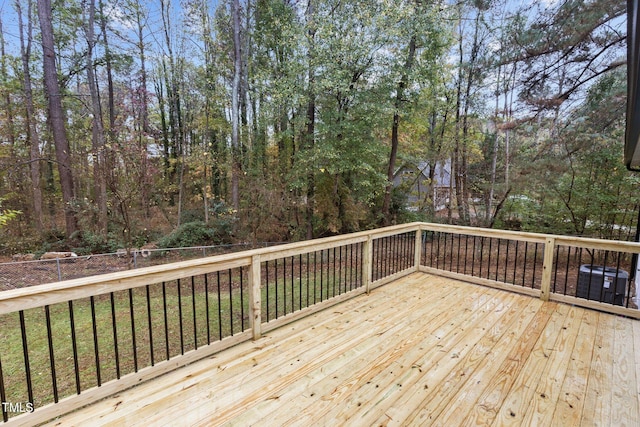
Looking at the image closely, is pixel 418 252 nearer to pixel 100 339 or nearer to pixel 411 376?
pixel 411 376

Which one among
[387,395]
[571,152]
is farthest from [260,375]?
[571,152]

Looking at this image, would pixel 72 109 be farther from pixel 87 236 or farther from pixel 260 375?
pixel 260 375

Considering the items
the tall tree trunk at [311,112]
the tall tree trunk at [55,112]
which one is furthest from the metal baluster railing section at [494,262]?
the tall tree trunk at [55,112]

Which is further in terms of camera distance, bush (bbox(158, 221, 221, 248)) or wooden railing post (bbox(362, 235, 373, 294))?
bush (bbox(158, 221, 221, 248))

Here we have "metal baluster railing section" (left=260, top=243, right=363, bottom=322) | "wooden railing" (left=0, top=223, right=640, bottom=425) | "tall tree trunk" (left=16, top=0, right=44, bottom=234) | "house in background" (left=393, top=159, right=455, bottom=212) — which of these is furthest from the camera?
"house in background" (left=393, top=159, right=455, bottom=212)

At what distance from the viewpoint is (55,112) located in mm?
8102

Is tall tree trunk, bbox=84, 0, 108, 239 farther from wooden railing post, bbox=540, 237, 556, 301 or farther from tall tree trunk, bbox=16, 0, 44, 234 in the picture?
wooden railing post, bbox=540, 237, 556, 301

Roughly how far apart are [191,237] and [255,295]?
283 inches

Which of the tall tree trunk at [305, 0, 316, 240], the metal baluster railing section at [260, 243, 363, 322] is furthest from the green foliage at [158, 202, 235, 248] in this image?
the tall tree trunk at [305, 0, 316, 240]

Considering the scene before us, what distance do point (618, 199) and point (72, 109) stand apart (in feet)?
52.8

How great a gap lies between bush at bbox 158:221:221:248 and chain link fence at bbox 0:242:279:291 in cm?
55

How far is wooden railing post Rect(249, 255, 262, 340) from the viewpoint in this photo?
8.32 feet

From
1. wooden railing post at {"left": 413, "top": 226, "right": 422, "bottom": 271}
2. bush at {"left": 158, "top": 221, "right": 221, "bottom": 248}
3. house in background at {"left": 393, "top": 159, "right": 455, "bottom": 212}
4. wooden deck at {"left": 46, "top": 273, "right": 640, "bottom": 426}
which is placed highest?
house in background at {"left": 393, "top": 159, "right": 455, "bottom": 212}

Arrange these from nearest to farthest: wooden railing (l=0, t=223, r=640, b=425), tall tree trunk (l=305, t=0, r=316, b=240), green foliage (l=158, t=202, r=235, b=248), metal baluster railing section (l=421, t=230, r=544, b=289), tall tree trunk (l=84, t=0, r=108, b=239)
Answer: wooden railing (l=0, t=223, r=640, b=425) < metal baluster railing section (l=421, t=230, r=544, b=289) < tall tree trunk (l=305, t=0, r=316, b=240) < tall tree trunk (l=84, t=0, r=108, b=239) < green foliage (l=158, t=202, r=235, b=248)
